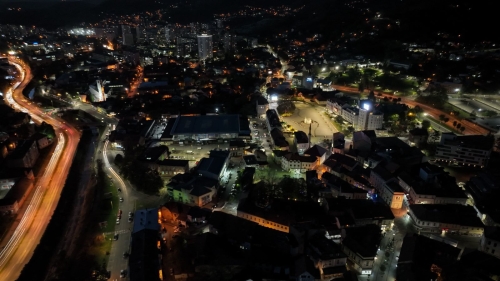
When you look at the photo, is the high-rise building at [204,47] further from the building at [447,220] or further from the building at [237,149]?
the building at [447,220]

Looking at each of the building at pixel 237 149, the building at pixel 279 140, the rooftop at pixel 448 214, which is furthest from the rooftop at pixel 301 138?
the rooftop at pixel 448 214

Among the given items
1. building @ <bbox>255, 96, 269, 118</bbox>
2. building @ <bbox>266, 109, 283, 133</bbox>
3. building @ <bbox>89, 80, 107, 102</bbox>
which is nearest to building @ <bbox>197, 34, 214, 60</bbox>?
building @ <bbox>89, 80, 107, 102</bbox>

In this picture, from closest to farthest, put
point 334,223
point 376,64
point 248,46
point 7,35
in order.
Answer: point 334,223 → point 376,64 → point 248,46 → point 7,35

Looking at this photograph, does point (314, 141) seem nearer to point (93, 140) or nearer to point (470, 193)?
point (470, 193)

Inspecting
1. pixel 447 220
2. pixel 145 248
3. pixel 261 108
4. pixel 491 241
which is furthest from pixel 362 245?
pixel 261 108

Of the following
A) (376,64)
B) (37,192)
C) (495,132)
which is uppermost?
(376,64)

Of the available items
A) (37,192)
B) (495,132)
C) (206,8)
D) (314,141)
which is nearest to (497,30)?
(495,132)
